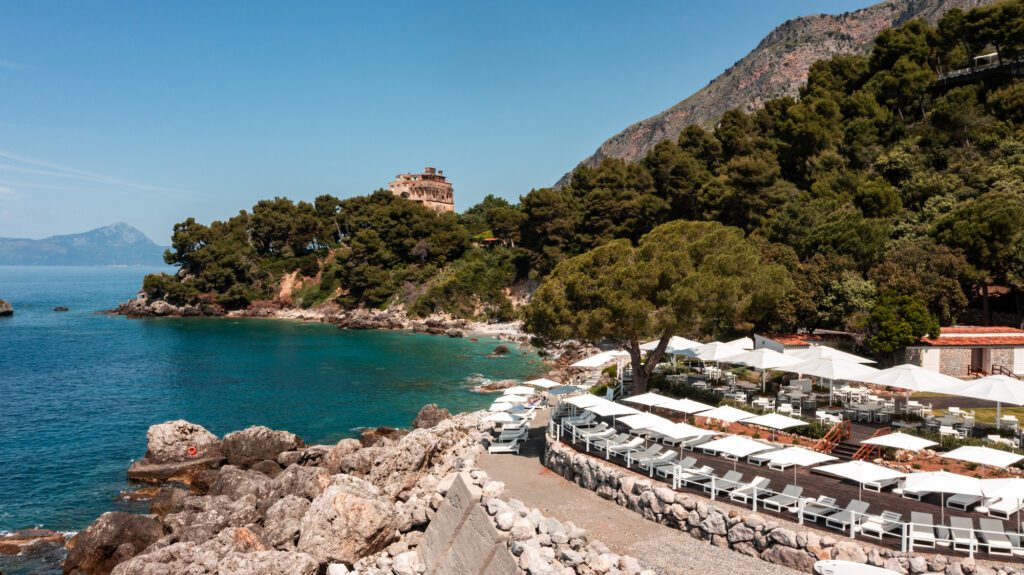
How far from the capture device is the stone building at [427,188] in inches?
4552

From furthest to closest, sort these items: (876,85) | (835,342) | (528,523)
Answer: (876,85) < (835,342) < (528,523)

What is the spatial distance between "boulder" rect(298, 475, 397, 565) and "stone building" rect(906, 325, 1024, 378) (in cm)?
2183

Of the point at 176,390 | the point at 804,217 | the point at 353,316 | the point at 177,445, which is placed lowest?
the point at 176,390

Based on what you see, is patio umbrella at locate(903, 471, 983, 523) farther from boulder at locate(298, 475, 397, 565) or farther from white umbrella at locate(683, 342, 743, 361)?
boulder at locate(298, 475, 397, 565)

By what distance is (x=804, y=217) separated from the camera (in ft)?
124

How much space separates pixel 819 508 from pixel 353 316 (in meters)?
65.4

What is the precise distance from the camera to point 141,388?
39.7 metres

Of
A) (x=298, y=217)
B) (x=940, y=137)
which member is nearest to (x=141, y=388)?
(x=298, y=217)

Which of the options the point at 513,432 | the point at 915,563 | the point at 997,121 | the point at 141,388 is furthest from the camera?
the point at 997,121

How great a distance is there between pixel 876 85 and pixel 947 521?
5312 cm

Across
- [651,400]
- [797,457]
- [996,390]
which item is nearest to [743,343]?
[651,400]

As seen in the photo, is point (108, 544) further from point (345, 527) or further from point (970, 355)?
point (970, 355)

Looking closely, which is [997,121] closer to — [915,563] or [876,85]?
[876,85]

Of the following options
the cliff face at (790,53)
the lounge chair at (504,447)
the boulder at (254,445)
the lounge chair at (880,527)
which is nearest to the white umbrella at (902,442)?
the lounge chair at (880,527)
